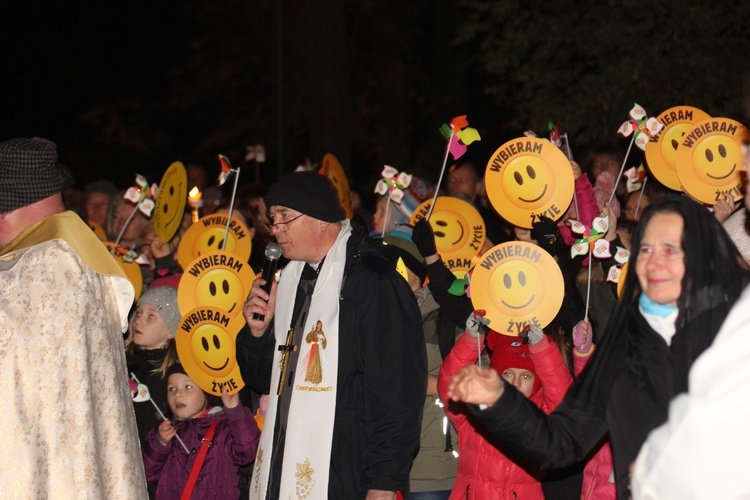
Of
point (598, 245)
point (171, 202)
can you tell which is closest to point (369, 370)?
point (598, 245)

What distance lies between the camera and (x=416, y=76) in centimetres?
2086

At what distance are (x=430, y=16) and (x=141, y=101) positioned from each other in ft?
24.6

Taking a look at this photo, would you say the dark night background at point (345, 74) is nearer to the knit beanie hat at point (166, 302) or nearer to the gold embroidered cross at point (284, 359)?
the knit beanie hat at point (166, 302)

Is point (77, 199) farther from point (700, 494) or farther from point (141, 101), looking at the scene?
point (141, 101)

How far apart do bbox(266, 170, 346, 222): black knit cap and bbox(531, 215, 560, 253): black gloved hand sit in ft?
4.49

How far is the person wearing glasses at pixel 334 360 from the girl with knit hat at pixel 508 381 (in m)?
0.58

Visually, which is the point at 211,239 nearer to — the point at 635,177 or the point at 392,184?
the point at 392,184

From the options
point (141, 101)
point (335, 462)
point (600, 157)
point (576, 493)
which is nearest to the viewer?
point (335, 462)

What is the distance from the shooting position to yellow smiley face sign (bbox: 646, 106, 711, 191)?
6066 mm

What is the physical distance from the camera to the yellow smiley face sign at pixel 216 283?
242 inches

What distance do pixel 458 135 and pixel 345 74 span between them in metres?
12.5

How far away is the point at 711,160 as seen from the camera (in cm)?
571

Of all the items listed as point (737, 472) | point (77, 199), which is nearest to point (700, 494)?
point (737, 472)

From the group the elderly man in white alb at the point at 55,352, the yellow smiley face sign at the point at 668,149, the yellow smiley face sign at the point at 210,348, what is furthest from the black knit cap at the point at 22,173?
the yellow smiley face sign at the point at 668,149
